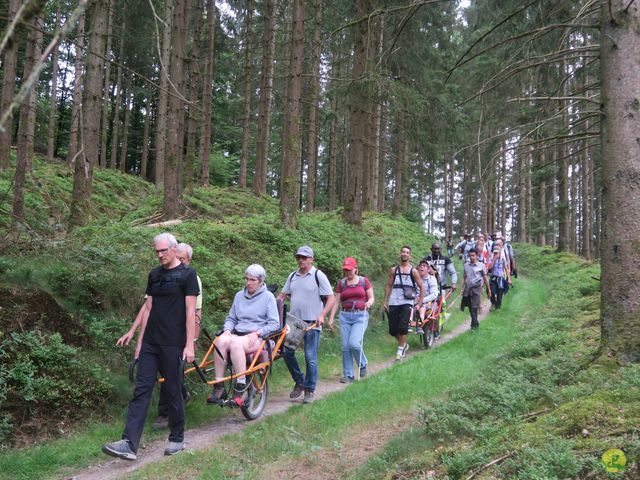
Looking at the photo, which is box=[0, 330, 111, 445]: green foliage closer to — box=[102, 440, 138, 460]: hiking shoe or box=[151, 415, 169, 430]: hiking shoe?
box=[151, 415, 169, 430]: hiking shoe

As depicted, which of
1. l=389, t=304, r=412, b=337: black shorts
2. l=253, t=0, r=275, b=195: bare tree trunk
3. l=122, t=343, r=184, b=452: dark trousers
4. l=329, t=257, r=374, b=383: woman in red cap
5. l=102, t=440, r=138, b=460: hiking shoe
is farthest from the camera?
l=253, t=0, r=275, b=195: bare tree trunk

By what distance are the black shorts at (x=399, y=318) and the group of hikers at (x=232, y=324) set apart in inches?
0.8

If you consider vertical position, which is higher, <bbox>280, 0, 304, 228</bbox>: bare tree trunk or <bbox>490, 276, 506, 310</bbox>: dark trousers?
<bbox>280, 0, 304, 228</bbox>: bare tree trunk

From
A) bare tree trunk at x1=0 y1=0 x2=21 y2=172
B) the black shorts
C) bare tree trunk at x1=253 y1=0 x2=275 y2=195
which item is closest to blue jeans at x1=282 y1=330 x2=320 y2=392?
the black shorts

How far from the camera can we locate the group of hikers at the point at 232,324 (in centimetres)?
507

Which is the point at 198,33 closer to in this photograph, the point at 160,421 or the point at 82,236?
the point at 82,236

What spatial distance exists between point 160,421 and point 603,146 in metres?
6.04

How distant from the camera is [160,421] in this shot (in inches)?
235

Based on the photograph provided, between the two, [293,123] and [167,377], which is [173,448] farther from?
[293,123]

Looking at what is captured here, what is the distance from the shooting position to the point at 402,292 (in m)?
9.26

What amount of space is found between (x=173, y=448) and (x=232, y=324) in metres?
1.75

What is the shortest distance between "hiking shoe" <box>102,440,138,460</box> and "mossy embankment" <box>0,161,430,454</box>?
110 centimetres

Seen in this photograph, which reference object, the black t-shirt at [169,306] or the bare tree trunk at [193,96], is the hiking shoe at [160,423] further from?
the bare tree trunk at [193,96]

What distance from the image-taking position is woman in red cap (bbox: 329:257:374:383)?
25.8ft
